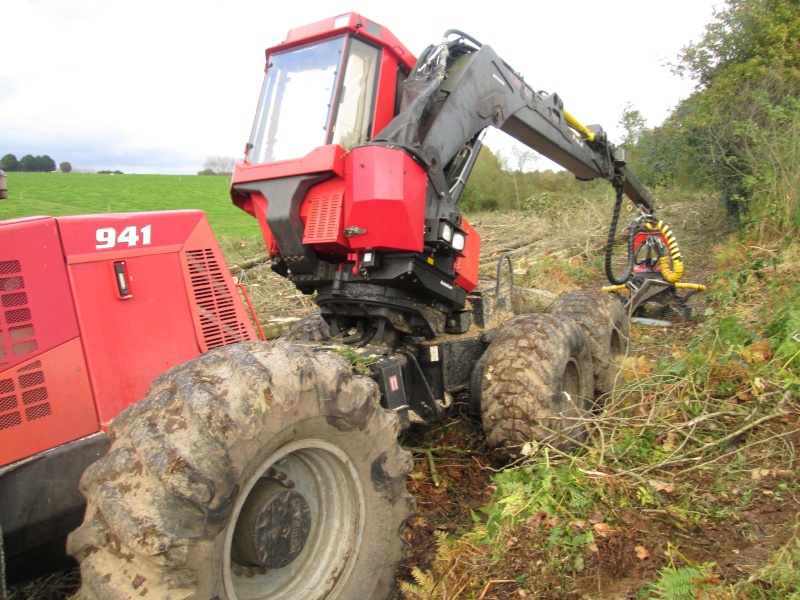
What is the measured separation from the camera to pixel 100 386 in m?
2.54

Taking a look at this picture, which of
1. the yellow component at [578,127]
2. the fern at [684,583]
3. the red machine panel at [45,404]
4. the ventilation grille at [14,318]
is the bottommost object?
the fern at [684,583]

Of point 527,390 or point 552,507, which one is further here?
point 527,390

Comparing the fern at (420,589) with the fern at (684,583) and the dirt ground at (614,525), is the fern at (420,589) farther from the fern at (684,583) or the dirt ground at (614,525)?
the fern at (684,583)

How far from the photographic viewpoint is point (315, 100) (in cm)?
421

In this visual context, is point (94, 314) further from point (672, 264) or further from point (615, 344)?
point (672, 264)

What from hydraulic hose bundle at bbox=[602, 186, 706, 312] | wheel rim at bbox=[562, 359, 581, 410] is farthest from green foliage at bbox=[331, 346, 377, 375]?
hydraulic hose bundle at bbox=[602, 186, 706, 312]

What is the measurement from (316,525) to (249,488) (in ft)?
1.89

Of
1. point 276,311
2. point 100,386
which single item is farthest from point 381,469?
point 276,311

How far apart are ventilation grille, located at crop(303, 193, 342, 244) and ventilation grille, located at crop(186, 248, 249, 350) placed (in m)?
0.93

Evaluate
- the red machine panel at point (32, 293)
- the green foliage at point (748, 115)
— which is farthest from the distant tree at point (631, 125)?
the red machine panel at point (32, 293)

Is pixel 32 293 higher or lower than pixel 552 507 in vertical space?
higher

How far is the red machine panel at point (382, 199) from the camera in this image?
381 centimetres

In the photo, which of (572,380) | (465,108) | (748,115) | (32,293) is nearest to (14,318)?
(32,293)

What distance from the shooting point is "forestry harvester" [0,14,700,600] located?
2115 millimetres
